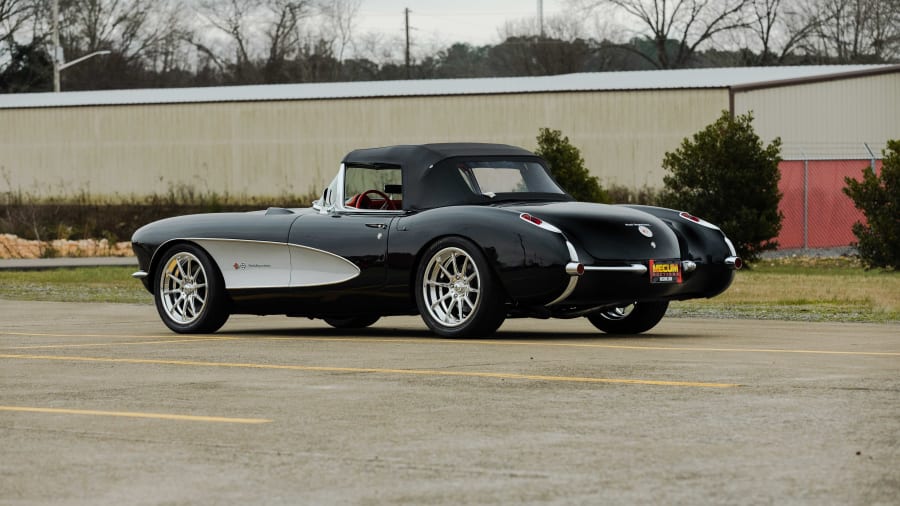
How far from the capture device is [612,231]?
38.0 ft

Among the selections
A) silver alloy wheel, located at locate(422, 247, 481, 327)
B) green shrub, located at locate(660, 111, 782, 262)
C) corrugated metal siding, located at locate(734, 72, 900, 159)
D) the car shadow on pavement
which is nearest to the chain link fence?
corrugated metal siding, located at locate(734, 72, 900, 159)

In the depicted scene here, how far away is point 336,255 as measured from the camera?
12.4 m

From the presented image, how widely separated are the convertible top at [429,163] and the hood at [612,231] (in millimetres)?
694

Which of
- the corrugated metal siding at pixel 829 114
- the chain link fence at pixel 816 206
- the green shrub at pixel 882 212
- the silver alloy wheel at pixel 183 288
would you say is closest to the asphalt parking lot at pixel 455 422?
the silver alloy wheel at pixel 183 288

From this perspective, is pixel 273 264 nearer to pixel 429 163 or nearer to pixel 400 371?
pixel 429 163

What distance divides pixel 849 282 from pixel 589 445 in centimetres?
1694

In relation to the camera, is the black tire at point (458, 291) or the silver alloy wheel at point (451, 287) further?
the silver alloy wheel at point (451, 287)

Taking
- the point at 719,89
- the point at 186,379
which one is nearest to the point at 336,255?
the point at 186,379

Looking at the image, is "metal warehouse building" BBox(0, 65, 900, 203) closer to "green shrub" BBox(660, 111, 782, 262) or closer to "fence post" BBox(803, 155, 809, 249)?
"fence post" BBox(803, 155, 809, 249)

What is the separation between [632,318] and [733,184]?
52.8ft

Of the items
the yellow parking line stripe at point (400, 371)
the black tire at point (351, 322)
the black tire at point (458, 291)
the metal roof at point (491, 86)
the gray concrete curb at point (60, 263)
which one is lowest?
the gray concrete curb at point (60, 263)

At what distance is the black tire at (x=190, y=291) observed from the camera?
42.8 feet

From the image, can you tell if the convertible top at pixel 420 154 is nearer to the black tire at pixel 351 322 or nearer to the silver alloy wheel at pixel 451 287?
the silver alloy wheel at pixel 451 287

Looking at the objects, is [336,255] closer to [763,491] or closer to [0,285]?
[763,491]
